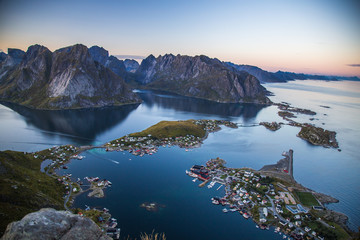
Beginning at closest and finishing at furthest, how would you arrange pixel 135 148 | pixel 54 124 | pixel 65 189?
1. pixel 65 189
2. pixel 135 148
3. pixel 54 124

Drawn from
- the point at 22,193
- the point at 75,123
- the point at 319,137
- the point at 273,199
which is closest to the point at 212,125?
the point at 319,137

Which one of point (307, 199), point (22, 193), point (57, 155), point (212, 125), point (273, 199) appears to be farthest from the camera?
A: point (212, 125)

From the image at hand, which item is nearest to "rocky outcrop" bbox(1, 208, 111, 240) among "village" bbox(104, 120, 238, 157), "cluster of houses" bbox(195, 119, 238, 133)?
"village" bbox(104, 120, 238, 157)

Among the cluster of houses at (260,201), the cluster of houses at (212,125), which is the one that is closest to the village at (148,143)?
the cluster of houses at (212,125)

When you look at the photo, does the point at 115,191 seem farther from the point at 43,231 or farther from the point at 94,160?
the point at 43,231

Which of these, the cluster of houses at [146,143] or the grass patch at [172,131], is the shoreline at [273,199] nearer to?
the cluster of houses at [146,143]

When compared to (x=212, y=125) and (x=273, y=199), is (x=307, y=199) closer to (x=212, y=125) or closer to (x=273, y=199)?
(x=273, y=199)

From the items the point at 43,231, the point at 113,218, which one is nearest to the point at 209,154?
the point at 113,218
